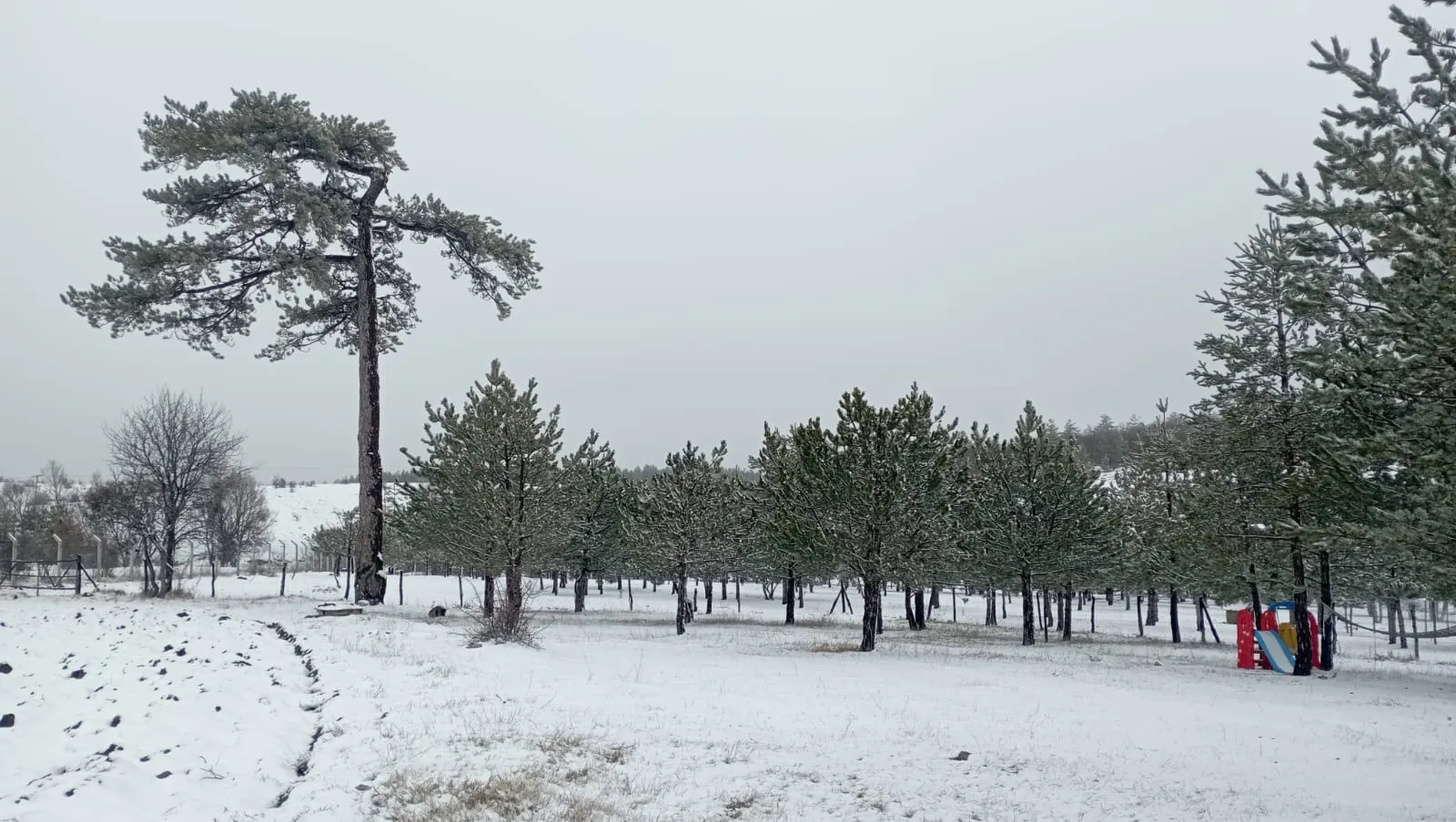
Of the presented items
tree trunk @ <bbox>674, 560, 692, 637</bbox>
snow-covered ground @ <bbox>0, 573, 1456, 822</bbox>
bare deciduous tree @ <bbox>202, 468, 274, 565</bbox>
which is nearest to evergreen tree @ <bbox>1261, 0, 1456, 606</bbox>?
snow-covered ground @ <bbox>0, 573, 1456, 822</bbox>

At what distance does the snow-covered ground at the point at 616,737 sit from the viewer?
268 inches

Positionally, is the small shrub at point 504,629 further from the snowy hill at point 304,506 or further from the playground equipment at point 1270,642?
the snowy hill at point 304,506

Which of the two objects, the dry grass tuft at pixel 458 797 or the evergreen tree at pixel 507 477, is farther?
the evergreen tree at pixel 507 477

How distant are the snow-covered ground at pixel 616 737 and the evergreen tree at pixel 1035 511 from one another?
1151 cm

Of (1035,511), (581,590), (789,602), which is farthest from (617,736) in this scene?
(581,590)

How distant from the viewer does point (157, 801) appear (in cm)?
626

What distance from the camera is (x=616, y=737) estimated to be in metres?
8.77

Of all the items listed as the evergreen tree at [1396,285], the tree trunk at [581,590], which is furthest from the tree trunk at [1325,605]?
the tree trunk at [581,590]

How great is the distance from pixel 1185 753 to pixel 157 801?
35.0ft

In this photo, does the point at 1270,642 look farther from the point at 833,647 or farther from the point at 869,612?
the point at 833,647

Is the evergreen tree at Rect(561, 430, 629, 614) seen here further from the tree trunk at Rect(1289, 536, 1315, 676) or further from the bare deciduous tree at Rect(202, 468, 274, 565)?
the tree trunk at Rect(1289, 536, 1315, 676)

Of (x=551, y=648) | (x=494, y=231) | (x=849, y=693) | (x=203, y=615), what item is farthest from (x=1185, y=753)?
(x=494, y=231)

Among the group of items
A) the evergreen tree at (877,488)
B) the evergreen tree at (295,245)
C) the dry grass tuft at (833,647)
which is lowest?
the dry grass tuft at (833,647)

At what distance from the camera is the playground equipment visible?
21.2 metres
